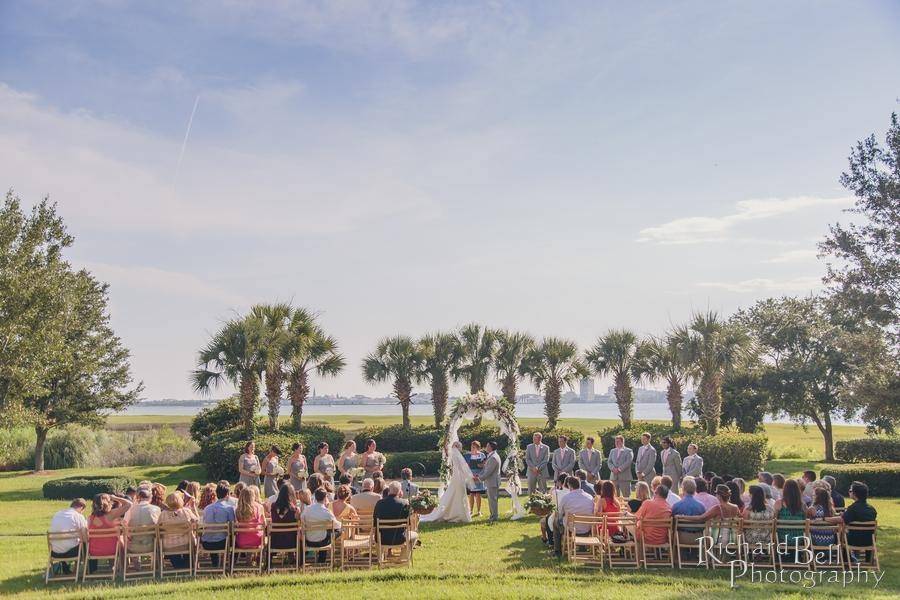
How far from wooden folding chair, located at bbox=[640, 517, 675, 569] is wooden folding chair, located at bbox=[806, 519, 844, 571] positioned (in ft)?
6.46

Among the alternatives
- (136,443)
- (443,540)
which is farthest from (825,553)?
(136,443)

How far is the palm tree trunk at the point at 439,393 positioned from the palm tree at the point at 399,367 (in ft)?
3.26

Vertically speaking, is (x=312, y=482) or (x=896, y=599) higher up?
(x=312, y=482)

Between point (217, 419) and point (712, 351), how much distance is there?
20709mm

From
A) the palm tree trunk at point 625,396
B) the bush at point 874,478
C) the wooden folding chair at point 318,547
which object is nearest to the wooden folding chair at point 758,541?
the wooden folding chair at point 318,547

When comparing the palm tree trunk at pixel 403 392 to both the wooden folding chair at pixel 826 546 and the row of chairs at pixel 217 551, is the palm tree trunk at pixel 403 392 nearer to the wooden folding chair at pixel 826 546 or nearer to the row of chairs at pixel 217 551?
the row of chairs at pixel 217 551

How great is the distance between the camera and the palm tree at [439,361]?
33875 mm

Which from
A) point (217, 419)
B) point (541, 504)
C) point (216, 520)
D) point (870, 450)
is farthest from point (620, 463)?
point (217, 419)

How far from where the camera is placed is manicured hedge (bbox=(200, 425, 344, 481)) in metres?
24.0

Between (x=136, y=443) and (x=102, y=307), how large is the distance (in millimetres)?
6837

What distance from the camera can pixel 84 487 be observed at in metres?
20.8

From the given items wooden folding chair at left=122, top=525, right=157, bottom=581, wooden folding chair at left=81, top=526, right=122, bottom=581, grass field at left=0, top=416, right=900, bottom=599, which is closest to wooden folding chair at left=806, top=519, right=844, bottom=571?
grass field at left=0, top=416, right=900, bottom=599

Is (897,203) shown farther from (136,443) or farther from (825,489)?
(136,443)

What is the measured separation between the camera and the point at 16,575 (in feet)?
35.8
